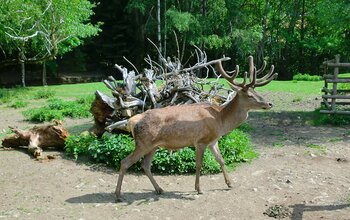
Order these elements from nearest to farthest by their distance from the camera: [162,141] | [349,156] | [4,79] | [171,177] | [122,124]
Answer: [162,141], [171,177], [122,124], [349,156], [4,79]

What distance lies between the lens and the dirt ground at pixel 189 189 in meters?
6.43

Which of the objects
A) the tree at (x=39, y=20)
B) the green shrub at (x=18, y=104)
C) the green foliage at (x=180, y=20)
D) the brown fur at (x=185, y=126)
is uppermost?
the green foliage at (x=180, y=20)

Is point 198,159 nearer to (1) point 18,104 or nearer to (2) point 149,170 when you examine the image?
(2) point 149,170

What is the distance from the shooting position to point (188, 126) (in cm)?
709

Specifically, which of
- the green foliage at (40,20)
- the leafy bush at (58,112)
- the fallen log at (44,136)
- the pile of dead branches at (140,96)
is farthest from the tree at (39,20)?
the pile of dead branches at (140,96)

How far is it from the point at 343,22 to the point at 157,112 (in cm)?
888

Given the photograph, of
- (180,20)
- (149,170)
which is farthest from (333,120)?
(180,20)

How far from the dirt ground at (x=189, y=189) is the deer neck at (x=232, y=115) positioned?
1.04 meters

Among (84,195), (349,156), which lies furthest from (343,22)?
(84,195)

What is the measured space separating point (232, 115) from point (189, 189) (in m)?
1.43

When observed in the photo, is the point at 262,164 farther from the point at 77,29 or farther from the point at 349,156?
the point at 77,29

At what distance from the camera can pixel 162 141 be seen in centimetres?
700

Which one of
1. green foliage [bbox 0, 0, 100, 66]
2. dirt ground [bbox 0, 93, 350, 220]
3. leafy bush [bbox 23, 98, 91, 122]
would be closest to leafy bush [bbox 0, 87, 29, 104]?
green foliage [bbox 0, 0, 100, 66]

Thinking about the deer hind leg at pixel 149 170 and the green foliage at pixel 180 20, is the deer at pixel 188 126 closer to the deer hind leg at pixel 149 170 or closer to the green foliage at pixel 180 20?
the deer hind leg at pixel 149 170
